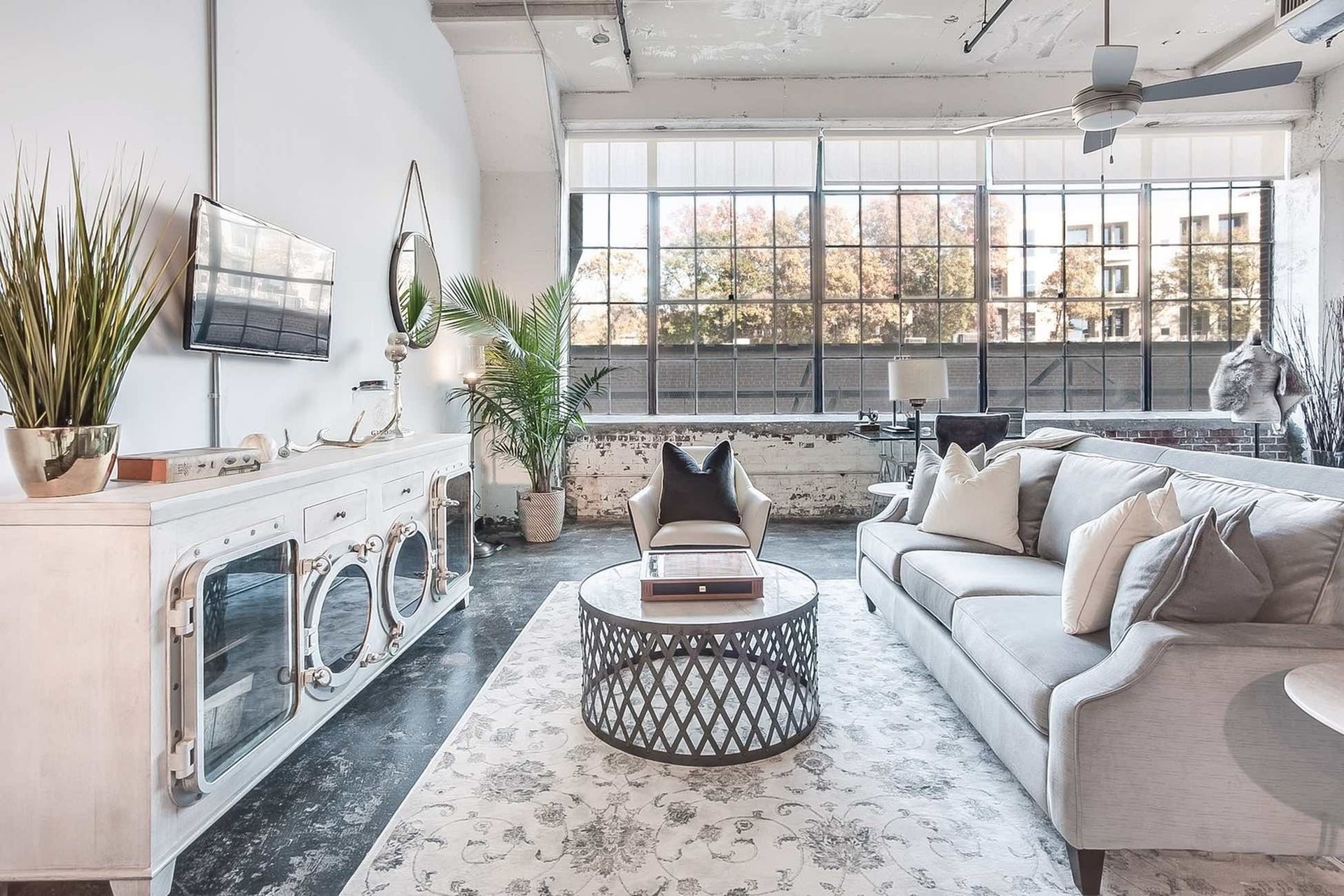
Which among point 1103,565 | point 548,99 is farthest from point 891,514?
point 548,99

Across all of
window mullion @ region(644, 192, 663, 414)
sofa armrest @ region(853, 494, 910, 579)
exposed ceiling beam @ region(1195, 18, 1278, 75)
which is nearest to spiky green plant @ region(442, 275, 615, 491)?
window mullion @ region(644, 192, 663, 414)

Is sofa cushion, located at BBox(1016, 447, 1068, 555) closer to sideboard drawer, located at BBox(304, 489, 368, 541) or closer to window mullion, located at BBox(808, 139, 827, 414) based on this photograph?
sideboard drawer, located at BBox(304, 489, 368, 541)

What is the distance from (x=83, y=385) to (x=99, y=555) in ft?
1.33

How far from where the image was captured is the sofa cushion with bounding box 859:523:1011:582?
2.84 m

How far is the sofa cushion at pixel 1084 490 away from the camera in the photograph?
2.29m

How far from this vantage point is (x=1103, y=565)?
1.80 m

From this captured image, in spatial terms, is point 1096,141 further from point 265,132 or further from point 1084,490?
point 265,132

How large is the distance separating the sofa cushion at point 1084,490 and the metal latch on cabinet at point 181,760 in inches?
102

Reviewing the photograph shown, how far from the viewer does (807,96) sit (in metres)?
5.59

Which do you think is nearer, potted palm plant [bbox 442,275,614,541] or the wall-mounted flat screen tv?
the wall-mounted flat screen tv

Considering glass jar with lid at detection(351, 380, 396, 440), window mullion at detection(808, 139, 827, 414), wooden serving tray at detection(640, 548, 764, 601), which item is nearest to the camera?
wooden serving tray at detection(640, 548, 764, 601)

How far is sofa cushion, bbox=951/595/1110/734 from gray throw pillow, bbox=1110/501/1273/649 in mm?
133

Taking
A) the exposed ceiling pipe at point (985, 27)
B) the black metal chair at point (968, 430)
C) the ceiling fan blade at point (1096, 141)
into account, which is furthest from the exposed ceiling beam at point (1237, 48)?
the black metal chair at point (968, 430)

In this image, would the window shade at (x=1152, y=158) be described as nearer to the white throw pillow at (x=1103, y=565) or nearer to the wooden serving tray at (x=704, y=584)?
the white throw pillow at (x=1103, y=565)
